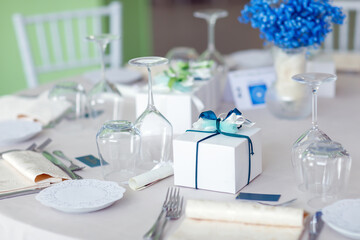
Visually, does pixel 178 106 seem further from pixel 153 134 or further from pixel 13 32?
pixel 13 32

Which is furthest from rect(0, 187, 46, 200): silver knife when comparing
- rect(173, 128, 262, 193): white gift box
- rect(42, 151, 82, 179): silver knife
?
rect(173, 128, 262, 193): white gift box

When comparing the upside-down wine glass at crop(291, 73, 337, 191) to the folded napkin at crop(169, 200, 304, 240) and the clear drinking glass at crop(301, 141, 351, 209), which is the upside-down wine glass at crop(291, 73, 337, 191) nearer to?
the clear drinking glass at crop(301, 141, 351, 209)

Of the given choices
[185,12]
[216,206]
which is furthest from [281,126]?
[185,12]

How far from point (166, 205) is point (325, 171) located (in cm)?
36

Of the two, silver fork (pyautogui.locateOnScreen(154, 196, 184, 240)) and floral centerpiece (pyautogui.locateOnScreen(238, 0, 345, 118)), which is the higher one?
floral centerpiece (pyautogui.locateOnScreen(238, 0, 345, 118))

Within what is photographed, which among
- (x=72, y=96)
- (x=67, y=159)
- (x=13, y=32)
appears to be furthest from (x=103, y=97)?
(x=13, y=32)

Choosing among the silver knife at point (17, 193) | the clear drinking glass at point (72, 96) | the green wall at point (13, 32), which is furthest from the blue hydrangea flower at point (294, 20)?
the green wall at point (13, 32)

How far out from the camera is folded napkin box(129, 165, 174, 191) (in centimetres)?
136

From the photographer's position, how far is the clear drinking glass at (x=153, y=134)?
4.82 feet

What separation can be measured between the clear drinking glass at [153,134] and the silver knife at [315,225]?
496mm

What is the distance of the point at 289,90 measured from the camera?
1.90m

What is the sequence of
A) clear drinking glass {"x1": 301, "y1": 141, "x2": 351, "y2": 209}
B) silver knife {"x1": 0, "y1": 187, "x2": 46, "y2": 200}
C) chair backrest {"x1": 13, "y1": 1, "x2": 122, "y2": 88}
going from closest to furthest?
clear drinking glass {"x1": 301, "y1": 141, "x2": 351, "y2": 209} < silver knife {"x1": 0, "y1": 187, "x2": 46, "y2": 200} < chair backrest {"x1": 13, "y1": 1, "x2": 122, "y2": 88}

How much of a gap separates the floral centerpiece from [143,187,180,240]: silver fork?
2.34 feet

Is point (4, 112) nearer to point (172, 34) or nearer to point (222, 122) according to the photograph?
point (222, 122)
